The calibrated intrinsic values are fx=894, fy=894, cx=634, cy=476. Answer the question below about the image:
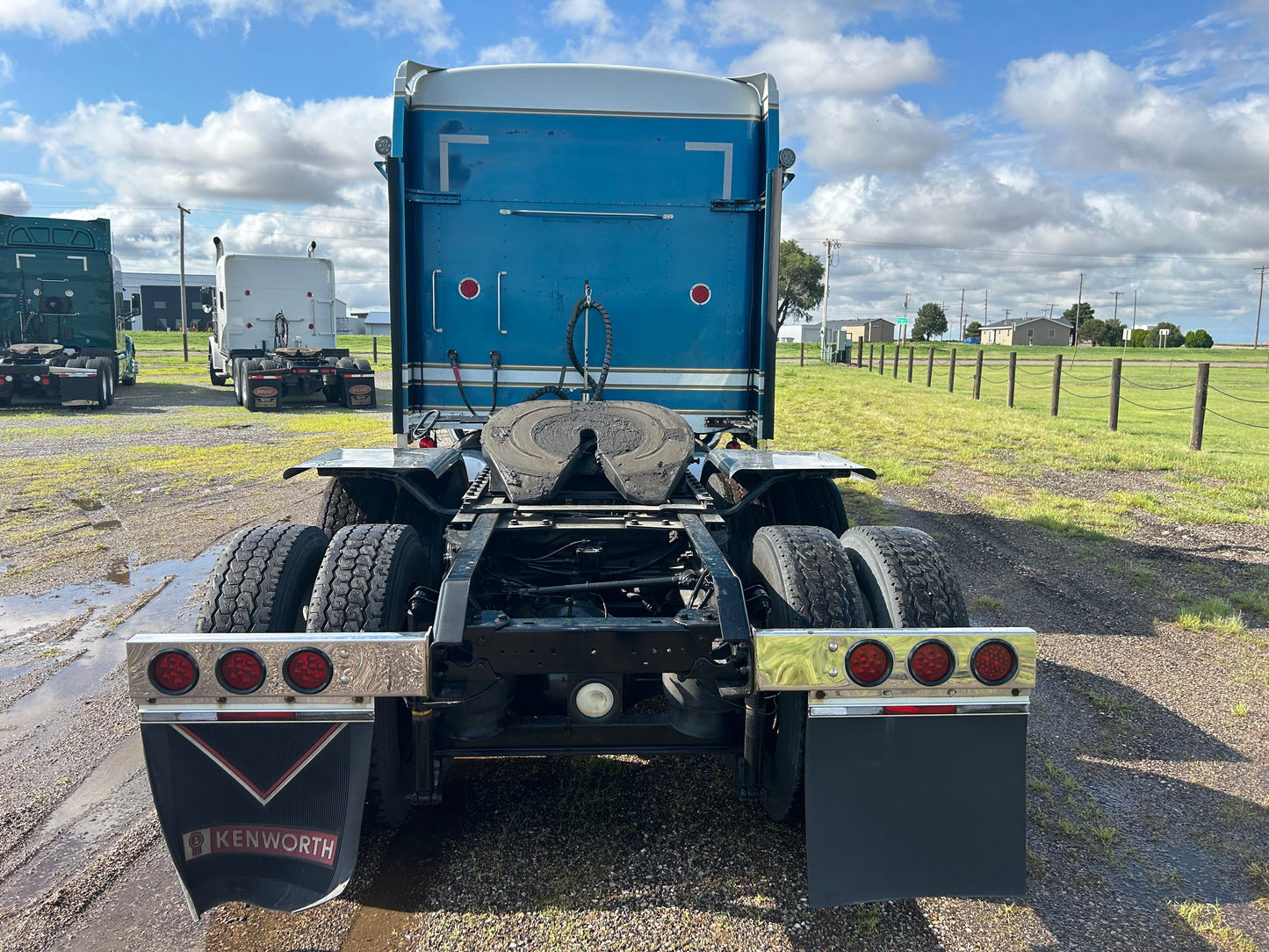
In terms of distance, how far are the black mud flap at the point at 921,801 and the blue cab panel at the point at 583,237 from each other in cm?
318

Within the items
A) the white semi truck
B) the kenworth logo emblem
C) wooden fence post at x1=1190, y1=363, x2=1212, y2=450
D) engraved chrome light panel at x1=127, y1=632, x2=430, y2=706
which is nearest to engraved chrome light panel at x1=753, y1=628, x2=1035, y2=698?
engraved chrome light panel at x1=127, y1=632, x2=430, y2=706

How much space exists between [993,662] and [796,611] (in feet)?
1.98

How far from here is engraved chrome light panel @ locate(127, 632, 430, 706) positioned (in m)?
2.45

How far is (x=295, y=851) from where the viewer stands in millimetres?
2549

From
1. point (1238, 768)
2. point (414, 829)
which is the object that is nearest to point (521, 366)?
point (414, 829)

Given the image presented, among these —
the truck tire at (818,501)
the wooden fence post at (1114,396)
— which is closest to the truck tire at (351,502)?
the truck tire at (818,501)

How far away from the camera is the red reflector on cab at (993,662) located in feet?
8.38

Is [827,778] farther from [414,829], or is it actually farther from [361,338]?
[361,338]

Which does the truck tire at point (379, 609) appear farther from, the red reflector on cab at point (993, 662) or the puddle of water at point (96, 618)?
the puddle of water at point (96, 618)

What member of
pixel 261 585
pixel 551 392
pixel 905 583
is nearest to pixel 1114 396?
pixel 551 392

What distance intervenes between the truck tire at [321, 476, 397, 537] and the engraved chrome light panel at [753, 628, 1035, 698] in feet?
8.26

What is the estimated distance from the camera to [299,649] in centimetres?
246

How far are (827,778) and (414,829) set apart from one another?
1.51 metres

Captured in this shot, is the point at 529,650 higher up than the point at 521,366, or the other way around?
the point at 521,366
